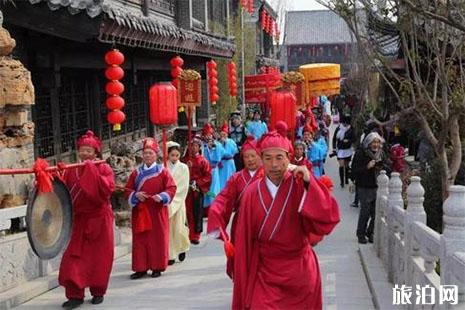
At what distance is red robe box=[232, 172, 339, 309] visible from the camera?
4.57 meters

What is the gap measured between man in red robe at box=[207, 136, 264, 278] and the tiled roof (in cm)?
5539

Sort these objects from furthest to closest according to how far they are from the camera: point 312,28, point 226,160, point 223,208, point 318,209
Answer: point 312,28, point 226,160, point 223,208, point 318,209

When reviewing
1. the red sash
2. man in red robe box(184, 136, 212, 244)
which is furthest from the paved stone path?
the red sash

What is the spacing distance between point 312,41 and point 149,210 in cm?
5602

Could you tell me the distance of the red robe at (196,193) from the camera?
10250 millimetres

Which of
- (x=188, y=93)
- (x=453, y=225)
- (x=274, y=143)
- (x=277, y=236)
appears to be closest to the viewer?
(x=453, y=225)

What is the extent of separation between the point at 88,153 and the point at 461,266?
4206mm

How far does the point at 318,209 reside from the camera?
4.42m

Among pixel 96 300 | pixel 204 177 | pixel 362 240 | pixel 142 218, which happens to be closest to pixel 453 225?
pixel 96 300

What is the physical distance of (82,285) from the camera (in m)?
6.63

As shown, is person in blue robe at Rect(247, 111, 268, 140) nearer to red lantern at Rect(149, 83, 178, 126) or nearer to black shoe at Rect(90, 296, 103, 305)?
red lantern at Rect(149, 83, 178, 126)

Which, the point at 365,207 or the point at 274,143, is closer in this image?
the point at 274,143

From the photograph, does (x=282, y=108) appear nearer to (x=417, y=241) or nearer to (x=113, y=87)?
(x=113, y=87)

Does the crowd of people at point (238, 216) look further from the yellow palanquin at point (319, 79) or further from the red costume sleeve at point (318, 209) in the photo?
the yellow palanquin at point (319, 79)
